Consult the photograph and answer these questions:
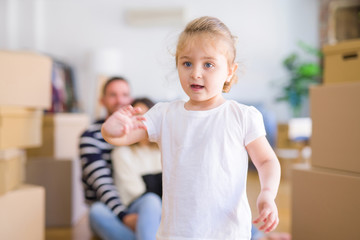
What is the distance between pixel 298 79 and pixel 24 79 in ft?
9.61

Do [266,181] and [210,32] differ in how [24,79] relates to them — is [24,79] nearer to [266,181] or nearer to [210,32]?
[210,32]

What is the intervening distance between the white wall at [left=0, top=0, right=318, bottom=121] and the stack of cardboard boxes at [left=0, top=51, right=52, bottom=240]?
2.54 meters

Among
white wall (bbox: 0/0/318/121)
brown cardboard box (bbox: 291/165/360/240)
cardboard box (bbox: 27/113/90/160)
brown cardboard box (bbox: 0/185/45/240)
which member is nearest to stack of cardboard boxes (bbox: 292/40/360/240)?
brown cardboard box (bbox: 291/165/360/240)

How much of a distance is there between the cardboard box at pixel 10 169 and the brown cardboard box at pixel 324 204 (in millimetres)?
967

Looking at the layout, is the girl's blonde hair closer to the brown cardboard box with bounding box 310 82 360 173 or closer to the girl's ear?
the girl's ear

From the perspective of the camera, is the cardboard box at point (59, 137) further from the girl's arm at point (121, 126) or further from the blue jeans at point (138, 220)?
the girl's arm at point (121, 126)

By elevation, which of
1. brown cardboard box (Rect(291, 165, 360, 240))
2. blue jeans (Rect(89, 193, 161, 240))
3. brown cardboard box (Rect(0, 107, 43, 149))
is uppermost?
brown cardboard box (Rect(0, 107, 43, 149))

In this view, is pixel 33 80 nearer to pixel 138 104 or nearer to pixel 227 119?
pixel 138 104

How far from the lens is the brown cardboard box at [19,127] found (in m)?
1.26

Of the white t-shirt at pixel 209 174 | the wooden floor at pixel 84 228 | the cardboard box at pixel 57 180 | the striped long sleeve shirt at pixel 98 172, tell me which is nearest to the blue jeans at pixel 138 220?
the striped long sleeve shirt at pixel 98 172

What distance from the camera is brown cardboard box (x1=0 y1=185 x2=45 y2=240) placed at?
1.17 meters

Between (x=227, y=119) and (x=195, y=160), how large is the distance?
3.8 inches

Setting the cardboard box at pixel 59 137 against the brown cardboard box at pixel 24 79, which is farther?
the cardboard box at pixel 59 137

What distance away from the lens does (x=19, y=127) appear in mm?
1341
